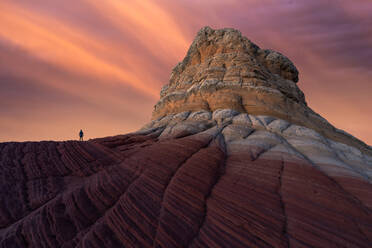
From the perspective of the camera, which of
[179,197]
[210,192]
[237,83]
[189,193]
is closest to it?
[179,197]

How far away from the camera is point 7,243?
4688 millimetres

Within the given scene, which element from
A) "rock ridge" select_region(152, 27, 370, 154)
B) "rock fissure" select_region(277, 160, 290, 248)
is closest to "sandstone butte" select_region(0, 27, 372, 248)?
"rock fissure" select_region(277, 160, 290, 248)

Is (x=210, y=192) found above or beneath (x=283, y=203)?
above

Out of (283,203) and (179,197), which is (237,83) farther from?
(179,197)

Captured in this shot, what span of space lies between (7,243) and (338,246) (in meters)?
9.07

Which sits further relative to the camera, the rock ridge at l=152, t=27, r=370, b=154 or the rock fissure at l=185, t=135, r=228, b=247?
the rock ridge at l=152, t=27, r=370, b=154

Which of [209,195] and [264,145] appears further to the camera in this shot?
[264,145]

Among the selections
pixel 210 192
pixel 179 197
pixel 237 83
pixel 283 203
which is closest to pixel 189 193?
pixel 179 197

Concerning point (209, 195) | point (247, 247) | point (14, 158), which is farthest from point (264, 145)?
→ point (14, 158)

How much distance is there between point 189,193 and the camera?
6.50 metres

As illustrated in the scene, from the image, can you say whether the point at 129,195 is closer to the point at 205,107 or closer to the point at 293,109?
the point at 205,107

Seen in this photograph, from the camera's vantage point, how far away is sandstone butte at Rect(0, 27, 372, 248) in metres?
4.98

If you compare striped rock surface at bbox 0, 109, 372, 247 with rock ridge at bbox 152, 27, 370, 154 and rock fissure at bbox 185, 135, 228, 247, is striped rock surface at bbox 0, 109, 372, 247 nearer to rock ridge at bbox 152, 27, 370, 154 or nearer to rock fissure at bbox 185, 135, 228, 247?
rock fissure at bbox 185, 135, 228, 247

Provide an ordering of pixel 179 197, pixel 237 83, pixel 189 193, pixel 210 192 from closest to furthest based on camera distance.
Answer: pixel 179 197, pixel 189 193, pixel 210 192, pixel 237 83
